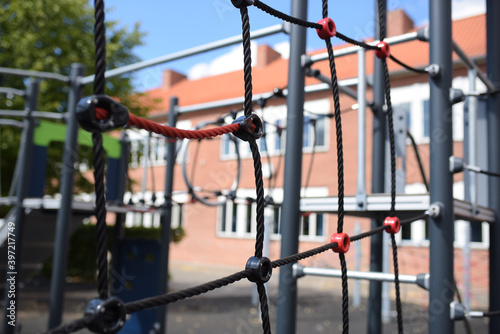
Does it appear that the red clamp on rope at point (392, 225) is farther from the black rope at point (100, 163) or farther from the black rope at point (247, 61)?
the black rope at point (100, 163)

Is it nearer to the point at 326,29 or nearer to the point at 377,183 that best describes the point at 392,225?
the point at 326,29

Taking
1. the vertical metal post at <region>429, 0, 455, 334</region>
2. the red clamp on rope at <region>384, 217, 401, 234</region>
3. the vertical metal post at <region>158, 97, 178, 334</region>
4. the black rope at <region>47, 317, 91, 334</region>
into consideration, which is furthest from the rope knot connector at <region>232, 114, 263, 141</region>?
the vertical metal post at <region>158, 97, 178, 334</region>

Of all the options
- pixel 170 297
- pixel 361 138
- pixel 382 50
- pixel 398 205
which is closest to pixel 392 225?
pixel 398 205

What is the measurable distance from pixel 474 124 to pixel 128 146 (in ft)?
11.3

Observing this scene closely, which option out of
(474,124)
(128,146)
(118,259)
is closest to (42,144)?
(128,146)

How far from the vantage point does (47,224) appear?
5.71 meters

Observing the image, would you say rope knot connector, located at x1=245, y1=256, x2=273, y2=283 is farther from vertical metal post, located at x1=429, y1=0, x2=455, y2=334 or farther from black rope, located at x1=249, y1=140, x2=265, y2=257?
vertical metal post, located at x1=429, y1=0, x2=455, y2=334

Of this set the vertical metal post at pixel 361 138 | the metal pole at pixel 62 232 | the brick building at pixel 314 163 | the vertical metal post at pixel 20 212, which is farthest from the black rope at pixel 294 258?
the brick building at pixel 314 163

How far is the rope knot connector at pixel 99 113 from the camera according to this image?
606mm

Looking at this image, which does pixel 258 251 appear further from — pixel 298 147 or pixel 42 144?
pixel 42 144

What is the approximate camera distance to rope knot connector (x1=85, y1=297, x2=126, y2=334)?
595 mm

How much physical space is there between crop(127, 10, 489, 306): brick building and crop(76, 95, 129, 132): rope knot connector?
6.00 meters

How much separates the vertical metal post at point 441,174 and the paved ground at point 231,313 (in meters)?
3.81

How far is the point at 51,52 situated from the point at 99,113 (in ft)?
35.2
